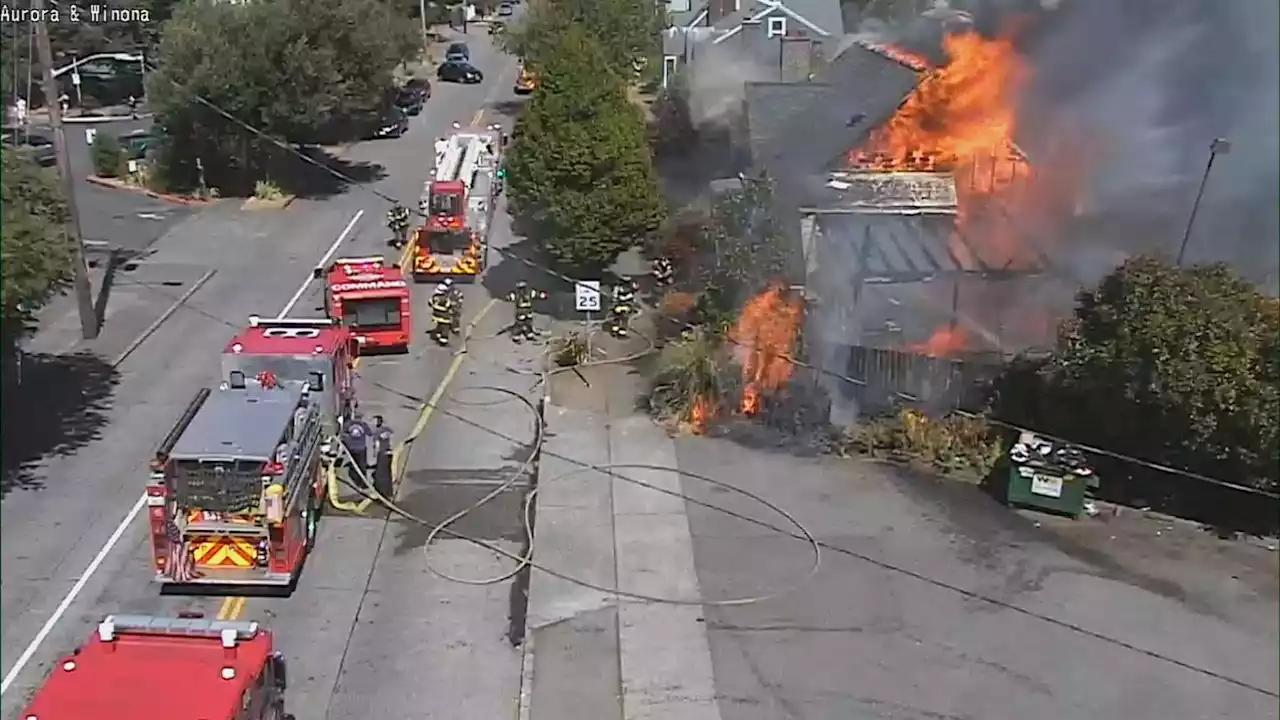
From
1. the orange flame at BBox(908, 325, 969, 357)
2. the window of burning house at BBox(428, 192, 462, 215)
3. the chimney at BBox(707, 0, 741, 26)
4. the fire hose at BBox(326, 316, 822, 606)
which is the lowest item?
the fire hose at BBox(326, 316, 822, 606)

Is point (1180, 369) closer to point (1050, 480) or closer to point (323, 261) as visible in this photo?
point (1050, 480)

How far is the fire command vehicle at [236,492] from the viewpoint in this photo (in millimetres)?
10594

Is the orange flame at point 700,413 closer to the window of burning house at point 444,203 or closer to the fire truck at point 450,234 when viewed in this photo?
the fire truck at point 450,234

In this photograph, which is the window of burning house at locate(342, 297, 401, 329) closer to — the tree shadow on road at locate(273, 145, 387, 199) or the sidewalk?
the tree shadow on road at locate(273, 145, 387, 199)

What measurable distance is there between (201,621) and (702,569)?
Answer: 4822mm

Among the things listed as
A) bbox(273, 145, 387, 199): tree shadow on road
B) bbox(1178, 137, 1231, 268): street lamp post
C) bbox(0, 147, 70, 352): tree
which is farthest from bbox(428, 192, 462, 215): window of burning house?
bbox(1178, 137, 1231, 268): street lamp post

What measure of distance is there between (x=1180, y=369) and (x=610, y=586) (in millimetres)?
6163

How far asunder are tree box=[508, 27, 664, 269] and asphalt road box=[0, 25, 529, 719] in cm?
207

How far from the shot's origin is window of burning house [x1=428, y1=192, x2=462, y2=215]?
21547mm

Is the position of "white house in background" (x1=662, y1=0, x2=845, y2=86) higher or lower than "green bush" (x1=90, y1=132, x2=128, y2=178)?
higher

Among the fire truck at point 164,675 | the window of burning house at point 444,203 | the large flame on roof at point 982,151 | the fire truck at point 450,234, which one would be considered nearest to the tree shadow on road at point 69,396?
the fire truck at point 164,675

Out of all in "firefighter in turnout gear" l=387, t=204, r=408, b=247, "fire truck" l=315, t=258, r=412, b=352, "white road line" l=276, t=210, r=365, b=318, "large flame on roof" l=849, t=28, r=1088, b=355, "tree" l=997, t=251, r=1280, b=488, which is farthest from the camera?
"firefighter in turnout gear" l=387, t=204, r=408, b=247

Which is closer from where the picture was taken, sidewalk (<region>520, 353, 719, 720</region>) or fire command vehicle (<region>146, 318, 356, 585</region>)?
sidewalk (<region>520, 353, 719, 720</region>)

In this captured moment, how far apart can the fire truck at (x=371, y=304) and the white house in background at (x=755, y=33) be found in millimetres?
6610
